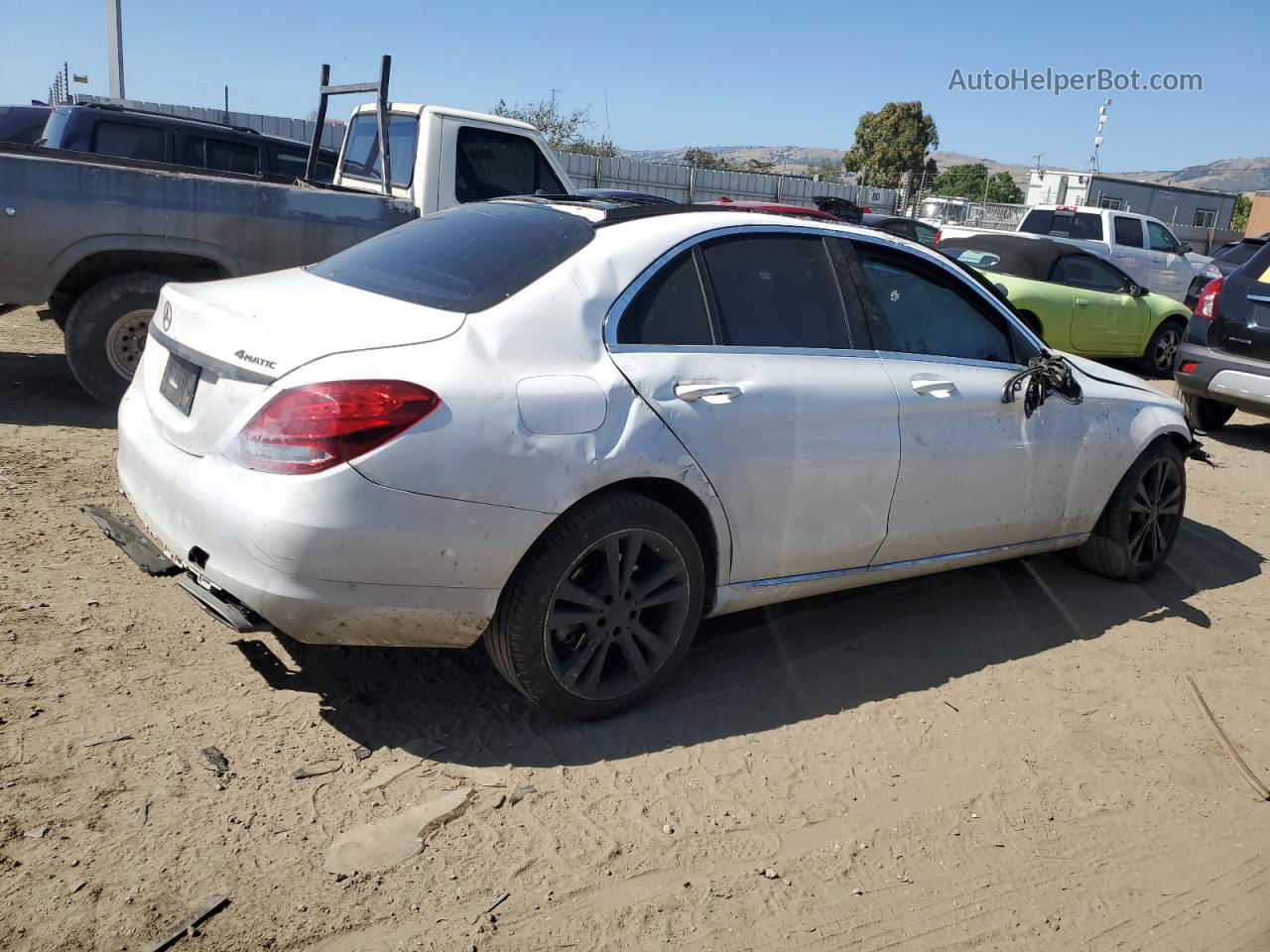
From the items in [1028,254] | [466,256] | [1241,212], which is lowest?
[1028,254]

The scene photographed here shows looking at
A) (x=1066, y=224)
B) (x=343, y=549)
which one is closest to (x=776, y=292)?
(x=343, y=549)

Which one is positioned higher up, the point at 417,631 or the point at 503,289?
the point at 503,289

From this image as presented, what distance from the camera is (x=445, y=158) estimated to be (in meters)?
8.27

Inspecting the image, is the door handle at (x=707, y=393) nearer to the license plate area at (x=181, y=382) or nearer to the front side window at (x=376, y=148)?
the license plate area at (x=181, y=382)

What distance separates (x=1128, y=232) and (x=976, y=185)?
6746cm

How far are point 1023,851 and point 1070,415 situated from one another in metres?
2.27

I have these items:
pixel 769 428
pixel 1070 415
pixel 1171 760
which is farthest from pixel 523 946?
pixel 1070 415

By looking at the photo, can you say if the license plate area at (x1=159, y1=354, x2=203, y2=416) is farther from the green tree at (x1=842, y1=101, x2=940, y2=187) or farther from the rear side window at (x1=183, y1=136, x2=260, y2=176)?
the green tree at (x1=842, y1=101, x2=940, y2=187)

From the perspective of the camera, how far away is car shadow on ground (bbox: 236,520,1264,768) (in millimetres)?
3553

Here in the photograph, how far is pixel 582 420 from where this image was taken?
331cm

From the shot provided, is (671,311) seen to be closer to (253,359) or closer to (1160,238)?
(253,359)

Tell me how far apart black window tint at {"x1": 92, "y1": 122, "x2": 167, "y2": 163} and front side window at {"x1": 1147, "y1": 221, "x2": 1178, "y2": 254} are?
1424 cm

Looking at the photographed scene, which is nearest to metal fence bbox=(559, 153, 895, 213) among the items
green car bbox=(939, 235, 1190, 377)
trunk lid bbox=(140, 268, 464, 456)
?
green car bbox=(939, 235, 1190, 377)

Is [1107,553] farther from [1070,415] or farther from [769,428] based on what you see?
[769,428]
